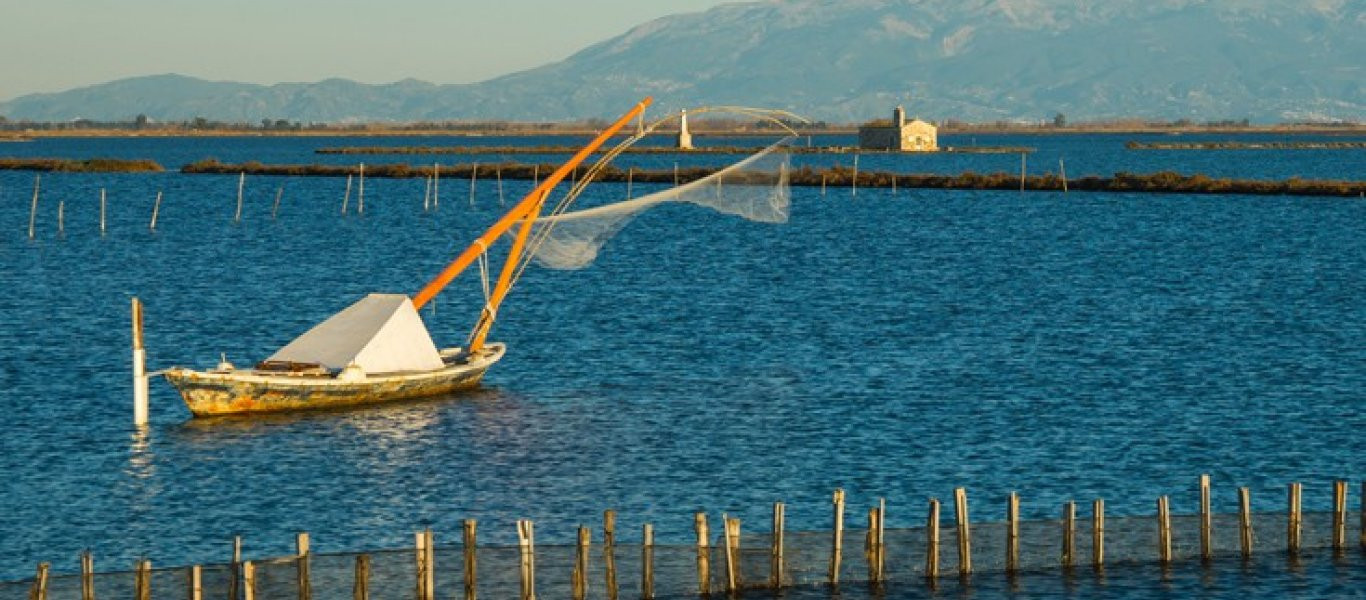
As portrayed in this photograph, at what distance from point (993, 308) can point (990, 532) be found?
175 feet

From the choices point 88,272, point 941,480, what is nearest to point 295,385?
point 941,480

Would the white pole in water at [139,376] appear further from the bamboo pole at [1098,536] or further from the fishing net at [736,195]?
the bamboo pole at [1098,536]

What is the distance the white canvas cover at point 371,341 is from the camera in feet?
192

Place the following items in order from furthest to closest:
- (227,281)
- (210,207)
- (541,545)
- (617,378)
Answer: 1. (210,207)
2. (227,281)
3. (617,378)
4. (541,545)

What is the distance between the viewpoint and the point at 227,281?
104 m

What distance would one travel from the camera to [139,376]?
54.8 meters

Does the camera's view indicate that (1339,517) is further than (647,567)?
Yes

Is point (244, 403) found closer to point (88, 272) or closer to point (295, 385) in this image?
point (295, 385)

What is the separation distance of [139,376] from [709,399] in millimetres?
15851

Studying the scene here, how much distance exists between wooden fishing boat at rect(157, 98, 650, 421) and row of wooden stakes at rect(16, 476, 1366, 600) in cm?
2090

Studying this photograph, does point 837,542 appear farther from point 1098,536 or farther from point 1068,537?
point 1098,536

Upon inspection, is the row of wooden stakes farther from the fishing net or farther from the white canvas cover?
the white canvas cover

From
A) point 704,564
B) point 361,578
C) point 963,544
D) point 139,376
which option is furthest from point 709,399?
point 361,578

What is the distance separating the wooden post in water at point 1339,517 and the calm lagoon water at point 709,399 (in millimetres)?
1634
